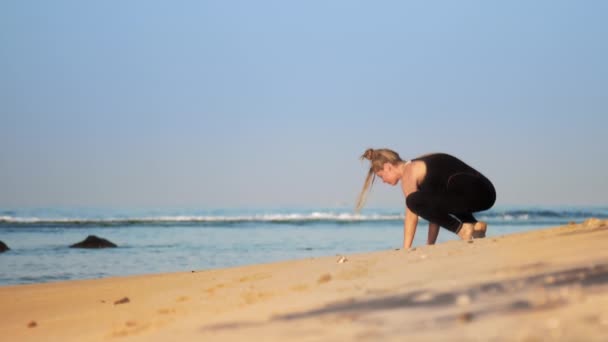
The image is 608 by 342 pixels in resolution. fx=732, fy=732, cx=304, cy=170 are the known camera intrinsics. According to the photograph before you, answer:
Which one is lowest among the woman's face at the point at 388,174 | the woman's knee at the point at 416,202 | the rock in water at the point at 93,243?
the rock in water at the point at 93,243

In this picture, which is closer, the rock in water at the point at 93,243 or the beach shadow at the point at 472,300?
the beach shadow at the point at 472,300

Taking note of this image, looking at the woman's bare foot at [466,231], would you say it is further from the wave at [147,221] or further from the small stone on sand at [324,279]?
the wave at [147,221]

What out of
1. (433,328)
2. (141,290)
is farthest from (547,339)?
(141,290)

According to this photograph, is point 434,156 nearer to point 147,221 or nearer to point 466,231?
point 466,231

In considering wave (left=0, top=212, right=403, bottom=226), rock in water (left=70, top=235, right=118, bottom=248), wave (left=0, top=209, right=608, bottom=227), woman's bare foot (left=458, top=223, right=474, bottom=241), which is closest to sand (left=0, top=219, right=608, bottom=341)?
woman's bare foot (left=458, top=223, right=474, bottom=241)

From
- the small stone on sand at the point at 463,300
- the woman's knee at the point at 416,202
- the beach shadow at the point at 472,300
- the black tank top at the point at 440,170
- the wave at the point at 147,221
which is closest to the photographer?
the beach shadow at the point at 472,300

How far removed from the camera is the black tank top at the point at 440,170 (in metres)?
6.86

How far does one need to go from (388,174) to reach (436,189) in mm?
478

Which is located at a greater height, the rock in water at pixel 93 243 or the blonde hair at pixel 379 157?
the blonde hair at pixel 379 157

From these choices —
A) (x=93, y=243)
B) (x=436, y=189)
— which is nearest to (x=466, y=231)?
(x=436, y=189)

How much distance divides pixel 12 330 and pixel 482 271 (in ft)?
9.71

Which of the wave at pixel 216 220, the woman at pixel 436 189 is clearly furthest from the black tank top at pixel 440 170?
the wave at pixel 216 220

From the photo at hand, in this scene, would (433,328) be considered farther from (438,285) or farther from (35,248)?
(35,248)

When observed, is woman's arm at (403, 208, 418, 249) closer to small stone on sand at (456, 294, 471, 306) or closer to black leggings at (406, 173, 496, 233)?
black leggings at (406, 173, 496, 233)
